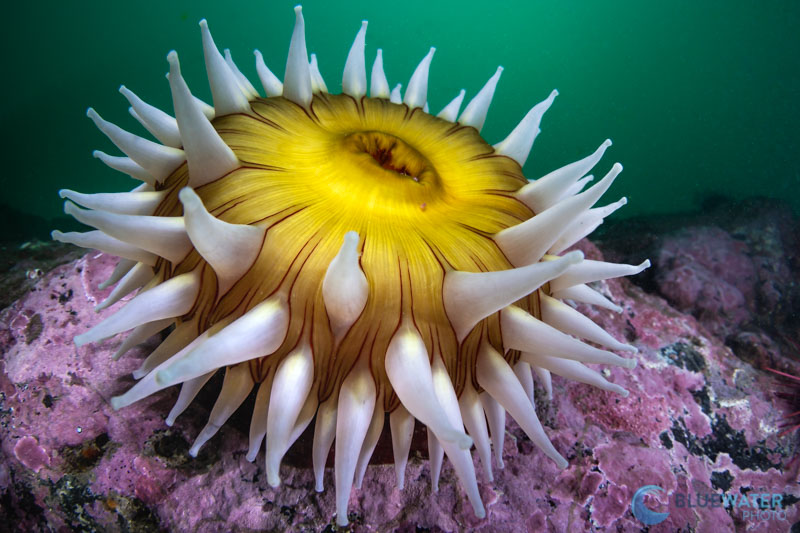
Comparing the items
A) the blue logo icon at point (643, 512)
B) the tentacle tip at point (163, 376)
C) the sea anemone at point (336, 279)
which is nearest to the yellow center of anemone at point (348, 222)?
the sea anemone at point (336, 279)

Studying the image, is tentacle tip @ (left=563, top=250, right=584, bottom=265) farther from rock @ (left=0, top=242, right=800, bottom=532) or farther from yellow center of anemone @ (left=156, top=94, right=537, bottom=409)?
rock @ (left=0, top=242, right=800, bottom=532)

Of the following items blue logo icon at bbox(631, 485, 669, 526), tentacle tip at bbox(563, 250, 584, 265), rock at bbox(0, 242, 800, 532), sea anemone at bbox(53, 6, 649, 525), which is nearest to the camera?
tentacle tip at bbox(563, 250, 584, 265)

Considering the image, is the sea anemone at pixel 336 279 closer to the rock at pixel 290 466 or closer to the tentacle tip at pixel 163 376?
the tentacle tip at pixel 163 376

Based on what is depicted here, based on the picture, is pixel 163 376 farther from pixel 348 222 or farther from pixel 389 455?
pixel 389 455

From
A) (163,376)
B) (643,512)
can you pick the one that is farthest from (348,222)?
(643,512)

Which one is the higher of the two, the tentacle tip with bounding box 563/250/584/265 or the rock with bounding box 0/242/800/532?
the tentacle tip with bounding box 563/250/584/265

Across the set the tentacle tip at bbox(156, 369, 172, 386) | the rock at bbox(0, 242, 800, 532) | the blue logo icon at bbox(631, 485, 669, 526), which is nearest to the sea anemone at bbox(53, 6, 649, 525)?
the tentacle tip at bbox(156, 369, 172, 386)

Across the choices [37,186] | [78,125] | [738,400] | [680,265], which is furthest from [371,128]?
[37,186]
